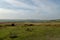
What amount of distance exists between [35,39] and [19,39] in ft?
8.41

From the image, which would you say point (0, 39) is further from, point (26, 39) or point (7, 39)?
point (26, 39)

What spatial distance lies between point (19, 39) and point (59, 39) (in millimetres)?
6502

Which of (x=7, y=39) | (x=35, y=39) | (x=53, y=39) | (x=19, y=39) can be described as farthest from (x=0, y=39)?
(x=53, y=39)

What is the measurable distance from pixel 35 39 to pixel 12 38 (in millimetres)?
3756

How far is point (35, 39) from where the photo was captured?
738 inches

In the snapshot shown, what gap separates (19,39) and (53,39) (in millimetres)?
5634

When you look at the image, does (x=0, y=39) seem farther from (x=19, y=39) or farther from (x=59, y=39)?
(x=59, y=39)

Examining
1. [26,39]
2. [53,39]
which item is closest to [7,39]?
[26,39]

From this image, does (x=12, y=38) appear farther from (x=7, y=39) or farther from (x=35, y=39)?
(x=35, y=39)

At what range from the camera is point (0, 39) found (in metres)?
18.3

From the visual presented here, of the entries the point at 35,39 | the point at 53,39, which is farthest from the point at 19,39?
the point at 53,39

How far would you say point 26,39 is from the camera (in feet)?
61.1

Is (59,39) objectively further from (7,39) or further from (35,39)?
(7,39)

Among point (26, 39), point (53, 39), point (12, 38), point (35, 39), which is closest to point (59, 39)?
point (53, 39)
